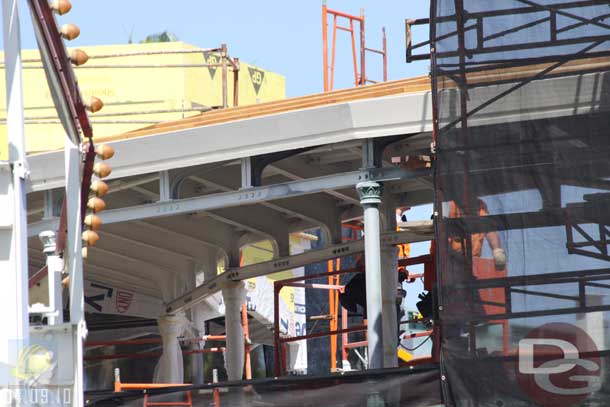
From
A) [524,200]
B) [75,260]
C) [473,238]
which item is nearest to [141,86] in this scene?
[473,238]

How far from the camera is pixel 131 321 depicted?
2492 centimetres

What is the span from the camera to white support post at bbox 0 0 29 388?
7074mm

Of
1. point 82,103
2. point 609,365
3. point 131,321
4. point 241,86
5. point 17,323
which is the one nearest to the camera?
point 17,323

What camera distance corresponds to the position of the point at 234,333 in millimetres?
18938

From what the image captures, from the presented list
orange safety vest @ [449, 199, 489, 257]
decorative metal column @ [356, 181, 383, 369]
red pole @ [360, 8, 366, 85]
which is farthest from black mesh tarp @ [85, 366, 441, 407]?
red pole @ [360, 8, 366, 85]

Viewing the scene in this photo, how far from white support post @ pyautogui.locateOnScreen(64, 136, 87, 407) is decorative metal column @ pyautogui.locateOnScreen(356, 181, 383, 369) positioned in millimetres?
5985

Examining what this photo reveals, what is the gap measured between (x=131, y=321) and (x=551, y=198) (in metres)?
14.0

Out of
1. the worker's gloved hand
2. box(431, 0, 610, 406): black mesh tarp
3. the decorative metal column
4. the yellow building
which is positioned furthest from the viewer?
the yellow building

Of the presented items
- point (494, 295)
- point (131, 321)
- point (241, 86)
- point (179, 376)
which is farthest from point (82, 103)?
point (241, 86)

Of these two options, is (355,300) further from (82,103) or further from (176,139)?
(82,103)

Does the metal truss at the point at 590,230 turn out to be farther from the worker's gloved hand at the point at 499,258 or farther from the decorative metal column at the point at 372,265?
the decorative metal column at the point at 372,265

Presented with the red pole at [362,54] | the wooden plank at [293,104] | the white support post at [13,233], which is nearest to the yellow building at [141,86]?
the red pole at [362,54]

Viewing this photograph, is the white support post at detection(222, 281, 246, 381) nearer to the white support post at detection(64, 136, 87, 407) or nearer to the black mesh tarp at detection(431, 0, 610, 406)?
the black mesh tarp at detection(431, 0, 610, 406)

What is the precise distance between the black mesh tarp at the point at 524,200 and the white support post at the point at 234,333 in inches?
259
